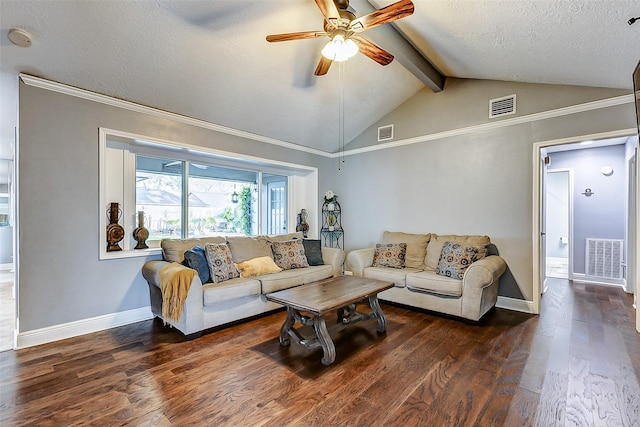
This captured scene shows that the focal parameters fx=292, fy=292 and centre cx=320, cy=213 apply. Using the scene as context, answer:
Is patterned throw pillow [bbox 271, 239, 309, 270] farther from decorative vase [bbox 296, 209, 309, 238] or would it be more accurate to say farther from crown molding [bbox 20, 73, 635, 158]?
crown molding [bbox 20, 73, 635, 158]

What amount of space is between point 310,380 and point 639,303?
3421 millimetres

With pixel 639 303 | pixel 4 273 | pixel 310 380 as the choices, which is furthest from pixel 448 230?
pixel 4 273

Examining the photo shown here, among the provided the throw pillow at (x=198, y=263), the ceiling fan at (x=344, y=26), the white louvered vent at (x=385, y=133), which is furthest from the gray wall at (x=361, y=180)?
the ceiling fan at (x=344, y=26)

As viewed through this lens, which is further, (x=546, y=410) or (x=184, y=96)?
(x=184, y=96)

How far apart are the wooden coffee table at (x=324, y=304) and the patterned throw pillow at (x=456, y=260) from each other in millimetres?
919

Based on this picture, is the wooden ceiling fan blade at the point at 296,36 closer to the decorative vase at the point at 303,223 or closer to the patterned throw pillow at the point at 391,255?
the patterned throw pillow at the point at 391,255

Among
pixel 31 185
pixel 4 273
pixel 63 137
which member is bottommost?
pixel 4 273

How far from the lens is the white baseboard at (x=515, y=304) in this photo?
11.9ft

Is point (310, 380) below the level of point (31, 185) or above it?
below

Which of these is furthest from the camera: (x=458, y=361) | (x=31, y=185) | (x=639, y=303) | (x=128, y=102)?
(x=128, y=102)

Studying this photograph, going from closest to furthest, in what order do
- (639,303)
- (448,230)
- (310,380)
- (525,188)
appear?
1. (310,380)
2. (639,303)
3. (525,188)
4. (448,230)

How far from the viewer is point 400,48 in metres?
3.30

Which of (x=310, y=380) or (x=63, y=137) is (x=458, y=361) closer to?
(x=310, y=380)

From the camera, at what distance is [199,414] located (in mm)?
1793
